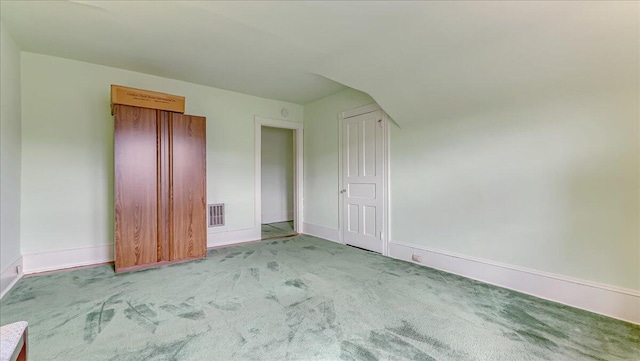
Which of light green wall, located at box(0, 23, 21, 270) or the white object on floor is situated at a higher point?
light green wall, located at box(0, 23, 21, 270)

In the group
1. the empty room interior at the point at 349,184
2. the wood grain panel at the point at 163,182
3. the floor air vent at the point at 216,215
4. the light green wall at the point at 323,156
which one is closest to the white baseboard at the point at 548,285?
the empty room interior at the point at 349,184

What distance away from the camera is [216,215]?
4.23 meters

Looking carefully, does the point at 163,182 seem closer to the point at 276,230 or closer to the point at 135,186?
the point at 135,186

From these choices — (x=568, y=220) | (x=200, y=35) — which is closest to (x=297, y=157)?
(x=200, y=35)

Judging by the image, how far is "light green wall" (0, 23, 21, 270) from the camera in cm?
244

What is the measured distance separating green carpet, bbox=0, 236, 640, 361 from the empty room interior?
0.02 m

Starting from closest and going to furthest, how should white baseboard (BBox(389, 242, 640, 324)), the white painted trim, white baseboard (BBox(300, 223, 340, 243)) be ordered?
white baseboard (BBox(389, 242, 640, 324))
the white painted trim
white baseboard (BBox(300, 223, 340, 243))

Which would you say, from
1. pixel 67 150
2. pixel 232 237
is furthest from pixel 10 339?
pixel 232 237

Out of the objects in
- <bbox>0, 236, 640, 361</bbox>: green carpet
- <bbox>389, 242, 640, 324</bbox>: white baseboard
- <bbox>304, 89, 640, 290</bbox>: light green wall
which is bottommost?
<bbox>0, 236, 640, 361</bbox>: green carpet

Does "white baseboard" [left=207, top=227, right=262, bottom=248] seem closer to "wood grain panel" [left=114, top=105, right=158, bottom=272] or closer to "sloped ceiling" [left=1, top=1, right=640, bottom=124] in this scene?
"wood grain panel" [left=114, top=105, right=158, bottom=272]

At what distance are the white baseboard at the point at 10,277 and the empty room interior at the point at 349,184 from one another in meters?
0.03

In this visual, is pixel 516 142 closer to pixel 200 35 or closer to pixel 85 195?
pixel 200 35

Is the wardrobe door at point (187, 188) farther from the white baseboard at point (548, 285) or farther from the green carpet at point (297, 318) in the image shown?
the white baseboard at point (548, 285)

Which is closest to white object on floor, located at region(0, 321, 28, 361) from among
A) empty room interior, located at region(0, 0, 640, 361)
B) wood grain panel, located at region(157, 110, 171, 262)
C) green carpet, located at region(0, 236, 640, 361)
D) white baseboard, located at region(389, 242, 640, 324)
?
empty room interior, located at region(0, 0, 640, 361)
